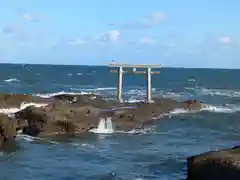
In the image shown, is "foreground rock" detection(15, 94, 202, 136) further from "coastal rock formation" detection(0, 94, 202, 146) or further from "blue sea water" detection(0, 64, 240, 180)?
"blue sea water" detection(0, 64, 240, 180)

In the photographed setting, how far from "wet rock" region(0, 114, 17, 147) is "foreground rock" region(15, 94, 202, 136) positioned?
9.83 ft

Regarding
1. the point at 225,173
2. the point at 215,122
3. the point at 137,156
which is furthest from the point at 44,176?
the point at 215,122

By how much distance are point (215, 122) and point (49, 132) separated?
16.1 meters

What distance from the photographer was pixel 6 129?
27.4 metres

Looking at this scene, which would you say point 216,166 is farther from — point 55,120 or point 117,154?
point 55,120

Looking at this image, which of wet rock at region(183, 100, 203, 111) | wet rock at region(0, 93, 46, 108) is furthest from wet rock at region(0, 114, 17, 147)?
wet rock at region(183, 100, 203, 111)

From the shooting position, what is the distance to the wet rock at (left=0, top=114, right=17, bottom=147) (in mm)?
26984

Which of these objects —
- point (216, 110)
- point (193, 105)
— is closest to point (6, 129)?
point (193, 105)

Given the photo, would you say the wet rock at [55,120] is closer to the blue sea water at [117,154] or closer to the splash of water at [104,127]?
the splash of water at [104,127]

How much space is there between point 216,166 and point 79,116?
60.6 ft

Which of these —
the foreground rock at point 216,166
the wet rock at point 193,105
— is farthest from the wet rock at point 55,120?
the wet rock at point 193,105

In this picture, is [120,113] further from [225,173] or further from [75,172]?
[225,173]

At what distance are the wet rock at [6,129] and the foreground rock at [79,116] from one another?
118 inches

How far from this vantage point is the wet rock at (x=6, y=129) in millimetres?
26984
